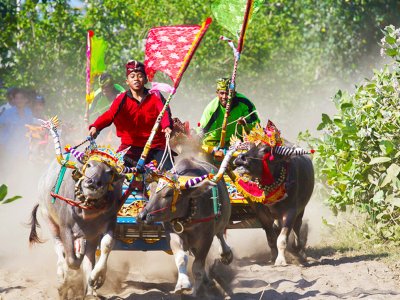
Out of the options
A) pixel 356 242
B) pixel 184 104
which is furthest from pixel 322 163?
pixel 184 104

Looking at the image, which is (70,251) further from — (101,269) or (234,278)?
(234,278)

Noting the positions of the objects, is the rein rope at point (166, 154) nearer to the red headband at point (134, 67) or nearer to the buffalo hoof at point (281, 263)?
the red headband at point (134, 67)

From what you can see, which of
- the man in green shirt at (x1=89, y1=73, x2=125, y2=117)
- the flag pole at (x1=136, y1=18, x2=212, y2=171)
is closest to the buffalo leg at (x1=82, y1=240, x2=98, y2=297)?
the flag pole at (x1=136, y1=18, x2=212, y2=171)

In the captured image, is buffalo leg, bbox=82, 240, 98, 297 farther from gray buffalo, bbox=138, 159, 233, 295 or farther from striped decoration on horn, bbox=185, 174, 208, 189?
striped decoration on horn, bbox=185, 174, 208, 189

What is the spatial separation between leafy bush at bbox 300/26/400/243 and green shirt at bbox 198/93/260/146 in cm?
106

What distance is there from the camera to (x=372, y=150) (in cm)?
1071

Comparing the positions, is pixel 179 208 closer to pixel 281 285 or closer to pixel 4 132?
pixel 281 285

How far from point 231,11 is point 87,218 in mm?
3236

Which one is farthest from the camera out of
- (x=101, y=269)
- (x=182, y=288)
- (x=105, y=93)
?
(x=105, y=93)

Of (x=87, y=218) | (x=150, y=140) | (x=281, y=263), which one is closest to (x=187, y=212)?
(x=150, y=140)

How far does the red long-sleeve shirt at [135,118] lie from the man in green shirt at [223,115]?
5.35 ft

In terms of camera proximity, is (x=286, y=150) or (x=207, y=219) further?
(x=286, y=150)

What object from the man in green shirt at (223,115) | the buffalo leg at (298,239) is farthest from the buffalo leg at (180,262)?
the buffalo leg at (298,239)

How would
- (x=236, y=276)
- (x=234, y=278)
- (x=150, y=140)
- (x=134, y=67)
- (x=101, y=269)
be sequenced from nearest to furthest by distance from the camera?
(x=101, y=269), (x=150, y=140), (x=134, y=67), (x=234, y=278), (x=236, y=276)
